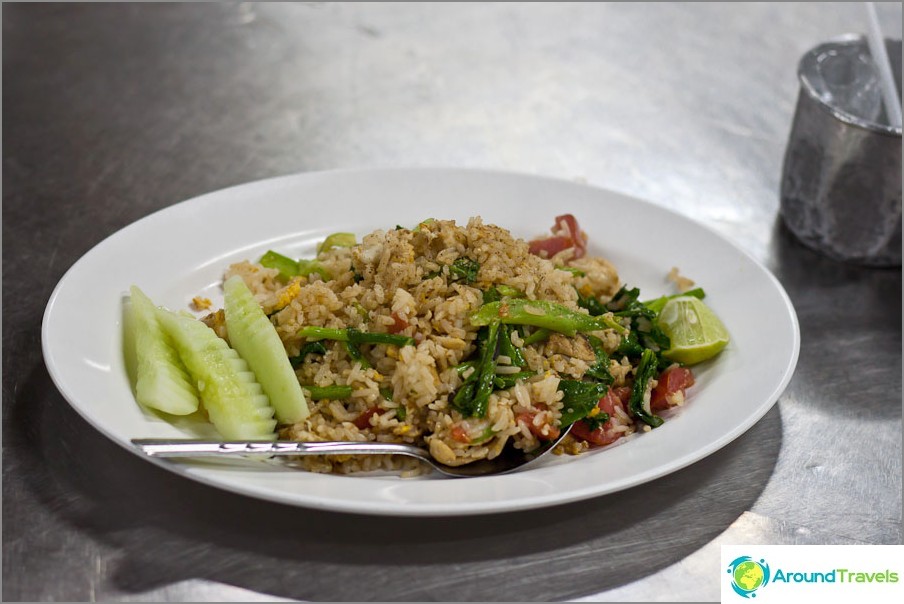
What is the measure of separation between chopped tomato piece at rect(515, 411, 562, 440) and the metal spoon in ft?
0.14

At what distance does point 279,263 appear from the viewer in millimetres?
3559

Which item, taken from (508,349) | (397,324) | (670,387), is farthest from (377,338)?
(670,387)

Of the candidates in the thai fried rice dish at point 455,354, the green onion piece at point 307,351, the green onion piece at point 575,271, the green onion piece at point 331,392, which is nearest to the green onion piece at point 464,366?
the thai fried rice dish at point 455,354

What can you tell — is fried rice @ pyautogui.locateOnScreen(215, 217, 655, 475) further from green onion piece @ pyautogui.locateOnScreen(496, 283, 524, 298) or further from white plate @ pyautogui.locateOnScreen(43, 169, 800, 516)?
white plate @ pyautogui.locateOnScreen(43, 169, 800, 516)

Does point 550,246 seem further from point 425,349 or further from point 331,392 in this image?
point 331,392

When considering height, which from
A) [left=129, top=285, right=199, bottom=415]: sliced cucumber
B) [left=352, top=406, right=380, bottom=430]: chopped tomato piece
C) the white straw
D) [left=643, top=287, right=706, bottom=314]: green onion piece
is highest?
the white straw

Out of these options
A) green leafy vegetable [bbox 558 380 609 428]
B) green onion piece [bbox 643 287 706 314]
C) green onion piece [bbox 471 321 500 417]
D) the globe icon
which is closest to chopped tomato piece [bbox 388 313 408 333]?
green onion piece [bbox 471 321 500 417]

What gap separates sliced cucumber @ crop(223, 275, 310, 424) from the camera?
9.39 feet

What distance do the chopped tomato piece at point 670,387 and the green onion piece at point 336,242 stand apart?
1.30 m

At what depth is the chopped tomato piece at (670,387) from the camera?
3.10 m

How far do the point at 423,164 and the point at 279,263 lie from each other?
193 centimetres

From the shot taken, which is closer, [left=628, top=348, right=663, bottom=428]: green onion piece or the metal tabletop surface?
the metal tabletop surface

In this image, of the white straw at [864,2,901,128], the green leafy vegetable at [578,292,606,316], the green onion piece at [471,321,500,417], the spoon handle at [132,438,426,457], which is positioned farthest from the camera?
the white straw at [864,2,901,128]

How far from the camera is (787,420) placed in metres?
3.48
